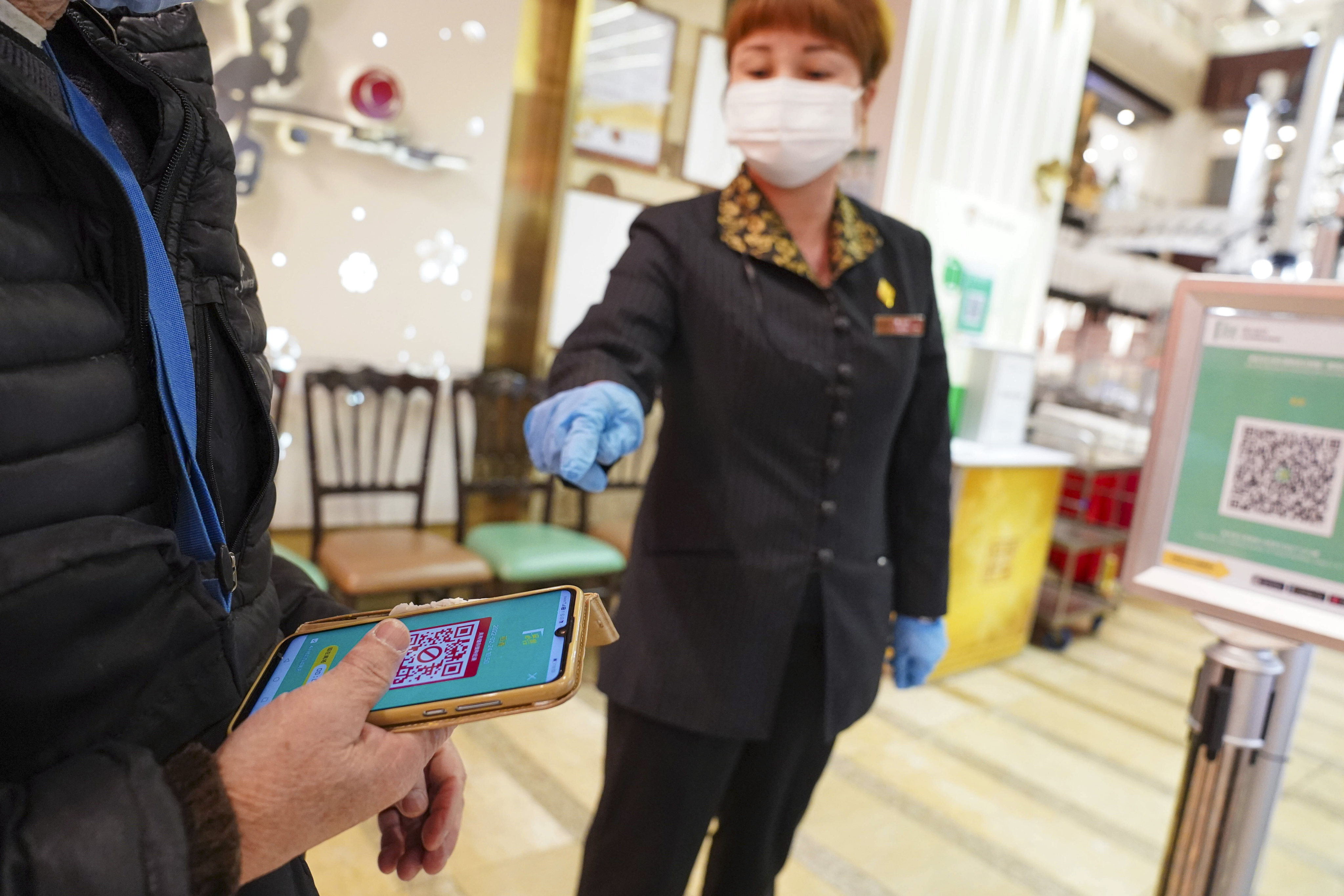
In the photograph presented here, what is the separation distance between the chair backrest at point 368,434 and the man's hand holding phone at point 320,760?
7.75ft

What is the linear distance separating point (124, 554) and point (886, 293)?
101cm

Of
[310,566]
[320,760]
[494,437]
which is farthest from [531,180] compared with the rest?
[320,760]

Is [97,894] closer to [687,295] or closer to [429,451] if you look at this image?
[687,295]

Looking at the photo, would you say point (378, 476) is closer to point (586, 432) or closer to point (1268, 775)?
point (586, 432)

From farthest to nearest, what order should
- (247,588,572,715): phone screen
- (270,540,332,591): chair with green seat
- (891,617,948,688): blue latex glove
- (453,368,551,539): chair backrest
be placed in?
(453,368,551,539): chair backrest < (270,540,332,591): chair with green seat < (891,617,948,688): blue latex glove < (247,588,572,715): phone screen

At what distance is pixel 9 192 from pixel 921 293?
1.13 meters

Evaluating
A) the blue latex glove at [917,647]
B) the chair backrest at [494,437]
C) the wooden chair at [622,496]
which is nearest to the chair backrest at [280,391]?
the chair backrest at [494,437]

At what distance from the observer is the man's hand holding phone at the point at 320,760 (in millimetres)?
529

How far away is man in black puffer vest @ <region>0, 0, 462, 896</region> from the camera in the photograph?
1.61 feet

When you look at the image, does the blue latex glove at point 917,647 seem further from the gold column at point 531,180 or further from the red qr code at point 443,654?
the gold column at point 531,180

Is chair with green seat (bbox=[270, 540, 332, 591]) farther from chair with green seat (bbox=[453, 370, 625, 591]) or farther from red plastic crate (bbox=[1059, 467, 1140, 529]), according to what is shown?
red plastic crate (bbox=[1059, 467, 1140, 529])

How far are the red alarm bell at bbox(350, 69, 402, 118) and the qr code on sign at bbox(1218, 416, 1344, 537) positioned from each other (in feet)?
8.23

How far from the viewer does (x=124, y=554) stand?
0.55 m

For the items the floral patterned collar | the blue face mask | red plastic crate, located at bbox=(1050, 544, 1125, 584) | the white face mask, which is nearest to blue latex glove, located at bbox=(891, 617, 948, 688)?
the floral patterned collar
